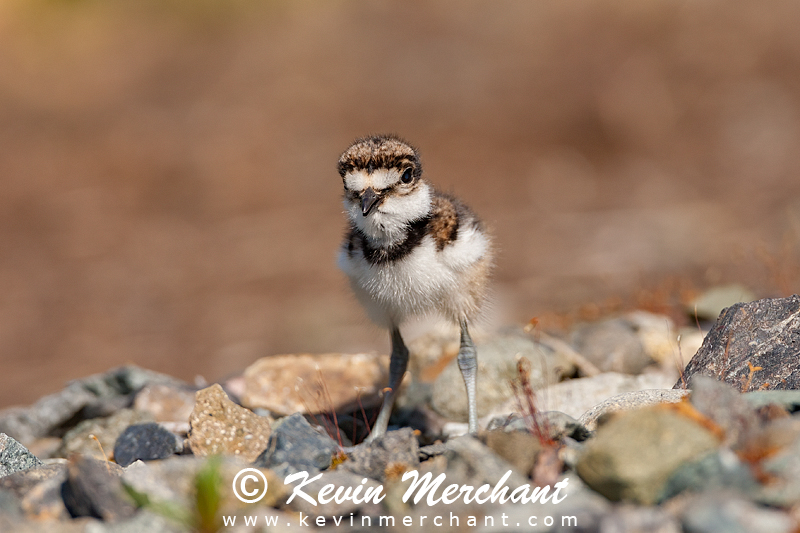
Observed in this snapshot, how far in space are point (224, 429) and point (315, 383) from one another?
1.46 m

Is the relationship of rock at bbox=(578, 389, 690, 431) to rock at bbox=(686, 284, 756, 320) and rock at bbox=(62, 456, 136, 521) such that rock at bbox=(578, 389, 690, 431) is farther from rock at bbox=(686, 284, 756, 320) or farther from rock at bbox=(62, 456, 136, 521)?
rock at bbox=(686, 284, 756, 320)

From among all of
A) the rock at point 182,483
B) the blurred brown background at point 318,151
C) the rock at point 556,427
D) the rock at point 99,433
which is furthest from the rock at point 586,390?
the blurred brown background at point 318,151

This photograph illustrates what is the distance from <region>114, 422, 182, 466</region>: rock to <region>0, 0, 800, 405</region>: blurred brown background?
16.8 ft

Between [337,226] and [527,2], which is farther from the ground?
[527,2]

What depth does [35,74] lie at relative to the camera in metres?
15.2

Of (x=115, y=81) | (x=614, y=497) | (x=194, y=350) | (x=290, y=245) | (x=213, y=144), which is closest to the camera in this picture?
(x=614, y=497)

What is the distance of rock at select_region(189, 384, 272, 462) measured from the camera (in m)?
3.52

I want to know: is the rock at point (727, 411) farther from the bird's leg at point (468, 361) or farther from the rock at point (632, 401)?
the bird's leg at point (468, 361)

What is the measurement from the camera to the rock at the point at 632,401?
11.4 feet

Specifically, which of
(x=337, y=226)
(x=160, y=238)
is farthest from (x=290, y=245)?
(x=160, y=238)

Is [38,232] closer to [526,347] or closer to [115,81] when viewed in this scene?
[115,81]

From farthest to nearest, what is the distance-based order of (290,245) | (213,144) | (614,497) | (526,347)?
1. (213,144)
2. (290,245)
3. (526,347)
4. (614,497)

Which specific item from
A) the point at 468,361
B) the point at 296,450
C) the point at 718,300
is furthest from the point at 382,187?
the point at 718,300

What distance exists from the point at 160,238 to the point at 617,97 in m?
8.79
